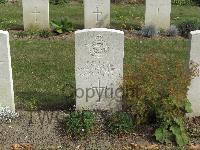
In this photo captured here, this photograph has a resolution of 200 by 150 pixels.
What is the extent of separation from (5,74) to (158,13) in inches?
255

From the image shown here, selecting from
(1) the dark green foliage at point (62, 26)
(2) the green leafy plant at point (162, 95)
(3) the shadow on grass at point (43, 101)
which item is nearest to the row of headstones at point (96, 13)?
(1) the dark green foliage at point (62, 26)

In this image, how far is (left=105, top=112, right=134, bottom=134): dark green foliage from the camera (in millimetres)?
6786

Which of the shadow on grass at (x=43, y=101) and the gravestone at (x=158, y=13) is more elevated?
the gravestone at (x=158, y=13)

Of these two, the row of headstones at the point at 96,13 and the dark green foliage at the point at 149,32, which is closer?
the dark green foliage at the point at 149,32

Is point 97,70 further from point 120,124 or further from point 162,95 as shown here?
point 162,95

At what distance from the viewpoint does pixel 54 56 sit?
414 inches

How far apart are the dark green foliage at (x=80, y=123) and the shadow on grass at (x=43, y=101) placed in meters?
0.72

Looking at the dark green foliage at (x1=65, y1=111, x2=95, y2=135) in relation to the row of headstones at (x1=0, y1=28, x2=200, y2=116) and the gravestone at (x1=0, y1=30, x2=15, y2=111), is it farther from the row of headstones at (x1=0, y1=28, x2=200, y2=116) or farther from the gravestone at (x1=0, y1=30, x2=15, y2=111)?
the gravestone at (x1=0, y1=30, x2=15, y2=111)

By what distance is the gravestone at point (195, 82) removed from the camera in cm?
673

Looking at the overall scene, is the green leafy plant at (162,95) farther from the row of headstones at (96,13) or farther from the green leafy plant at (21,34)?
the green leafy plant at (21,34)

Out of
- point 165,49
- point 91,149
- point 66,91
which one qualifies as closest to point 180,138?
point 91,149

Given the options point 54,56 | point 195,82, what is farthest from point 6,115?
point 54,56

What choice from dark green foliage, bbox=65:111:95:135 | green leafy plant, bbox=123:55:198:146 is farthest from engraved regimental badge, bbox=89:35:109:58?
dark green foliage, bbox=65:111:95:135

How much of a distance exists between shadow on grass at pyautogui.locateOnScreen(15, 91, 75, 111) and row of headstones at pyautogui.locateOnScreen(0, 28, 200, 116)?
454mm
